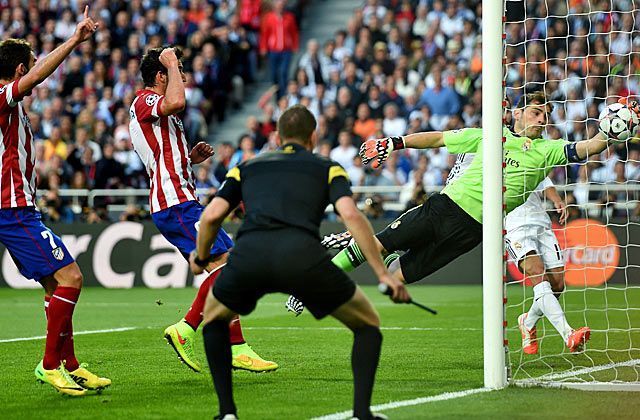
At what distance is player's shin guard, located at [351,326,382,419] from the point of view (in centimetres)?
629

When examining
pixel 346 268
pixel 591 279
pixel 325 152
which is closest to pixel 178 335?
pixel 346 268

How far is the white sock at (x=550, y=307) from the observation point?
402 inches

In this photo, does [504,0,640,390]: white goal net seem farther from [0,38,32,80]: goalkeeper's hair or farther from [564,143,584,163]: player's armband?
[0,38,32,80]: goalkeeper's hair

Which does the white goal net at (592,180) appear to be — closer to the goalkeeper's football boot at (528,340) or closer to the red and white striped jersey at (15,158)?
the goalkeeper's football boot at (528,340)

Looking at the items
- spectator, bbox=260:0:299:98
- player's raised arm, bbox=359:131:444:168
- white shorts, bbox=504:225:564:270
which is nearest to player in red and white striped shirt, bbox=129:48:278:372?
player's raised arm, bbox=359:131:444:168

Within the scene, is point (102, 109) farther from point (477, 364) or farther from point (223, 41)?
point (477, 364)

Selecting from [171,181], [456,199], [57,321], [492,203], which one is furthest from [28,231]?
[456,199]

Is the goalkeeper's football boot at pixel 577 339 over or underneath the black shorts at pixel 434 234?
underneath

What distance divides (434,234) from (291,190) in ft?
11.9

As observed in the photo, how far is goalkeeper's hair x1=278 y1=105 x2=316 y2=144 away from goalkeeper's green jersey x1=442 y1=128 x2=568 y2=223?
128 inches

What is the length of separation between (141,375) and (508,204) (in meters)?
3.25

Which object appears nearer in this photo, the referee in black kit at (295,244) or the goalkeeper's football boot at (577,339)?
the referee in black kit at (295,244)

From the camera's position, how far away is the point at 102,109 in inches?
976

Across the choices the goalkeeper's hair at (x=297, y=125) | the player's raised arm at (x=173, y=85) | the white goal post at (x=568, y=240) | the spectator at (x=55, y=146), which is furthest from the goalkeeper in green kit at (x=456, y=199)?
the spectator at (x=55, y=146)
